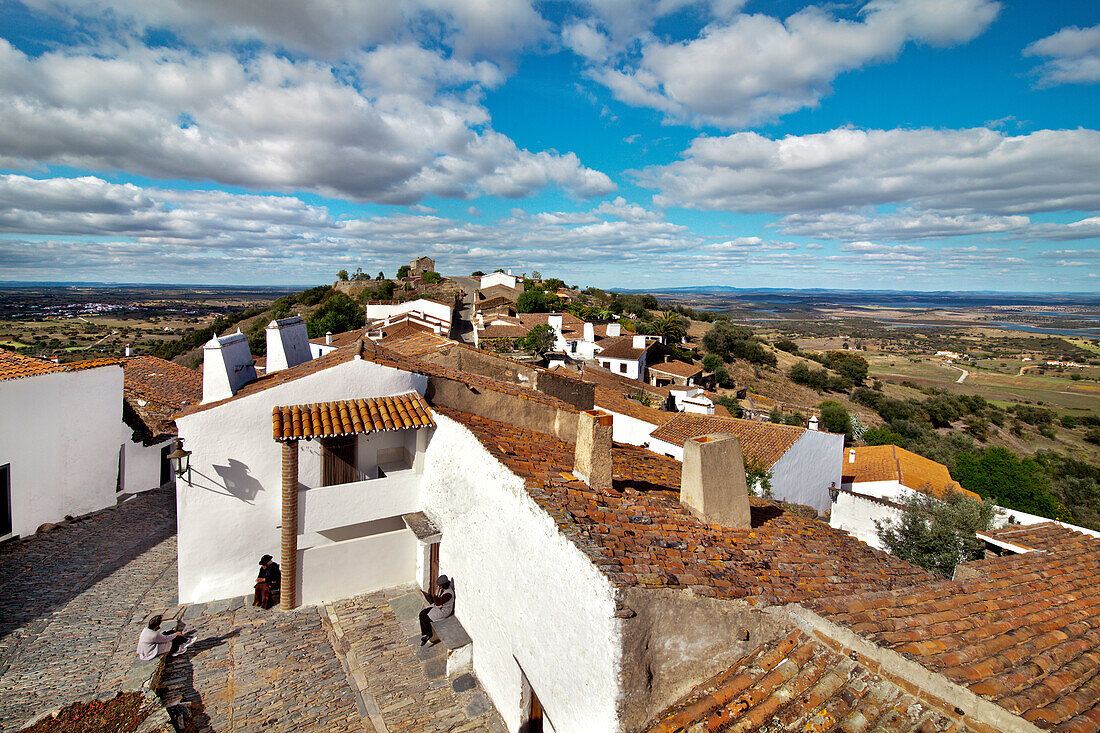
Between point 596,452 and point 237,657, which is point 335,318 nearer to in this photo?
point 237,657

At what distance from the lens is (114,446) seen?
15.3m

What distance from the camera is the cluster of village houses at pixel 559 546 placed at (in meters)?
4.76

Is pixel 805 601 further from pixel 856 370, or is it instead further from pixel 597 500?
pixel 856 370

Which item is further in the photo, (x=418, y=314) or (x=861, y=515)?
(x=418, y=314)

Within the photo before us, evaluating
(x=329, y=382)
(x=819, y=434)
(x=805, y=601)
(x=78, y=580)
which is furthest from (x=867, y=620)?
(x=819, y=434)

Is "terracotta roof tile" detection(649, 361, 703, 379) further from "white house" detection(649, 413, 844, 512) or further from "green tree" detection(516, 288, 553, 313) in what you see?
"white house" detection(649, 413, 844, 512)

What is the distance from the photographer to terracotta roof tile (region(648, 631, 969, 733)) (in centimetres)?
432

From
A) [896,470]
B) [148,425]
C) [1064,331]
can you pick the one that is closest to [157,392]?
[148,425]

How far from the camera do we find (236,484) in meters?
9.97

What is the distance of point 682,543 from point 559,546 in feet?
5.64

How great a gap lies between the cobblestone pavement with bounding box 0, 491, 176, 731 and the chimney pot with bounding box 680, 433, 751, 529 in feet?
31.1

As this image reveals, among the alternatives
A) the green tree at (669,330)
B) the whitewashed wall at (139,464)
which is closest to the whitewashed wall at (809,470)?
the whitewashed wall at (139,464)

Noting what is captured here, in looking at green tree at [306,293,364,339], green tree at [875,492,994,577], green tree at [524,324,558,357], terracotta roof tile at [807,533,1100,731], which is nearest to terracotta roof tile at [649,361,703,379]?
green tree at [524,324,558,357]

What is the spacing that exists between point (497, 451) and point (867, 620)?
5.22 m
